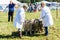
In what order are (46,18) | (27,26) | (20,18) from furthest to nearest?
(27,26) → (46,18) → (20,18)

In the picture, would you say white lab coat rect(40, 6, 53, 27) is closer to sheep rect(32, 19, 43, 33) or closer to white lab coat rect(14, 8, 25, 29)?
sheep rect(32, 19, 43, 33)

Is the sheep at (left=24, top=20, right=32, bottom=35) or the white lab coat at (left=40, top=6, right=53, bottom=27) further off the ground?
the white lab coat at (left=40, top=6, right=53, bottom=27)

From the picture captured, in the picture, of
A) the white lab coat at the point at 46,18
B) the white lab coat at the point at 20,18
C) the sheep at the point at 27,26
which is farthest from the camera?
the sheep at the point at 27,26

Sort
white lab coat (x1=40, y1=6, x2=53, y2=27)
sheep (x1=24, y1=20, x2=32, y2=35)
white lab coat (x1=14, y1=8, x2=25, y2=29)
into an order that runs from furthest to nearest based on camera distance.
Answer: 1. sheep (x1=24, y1=20, x2=32, y2=35)
2. white lab coat (x1=40, y1=6, x2=53, y2=27)
3. white lab coat (x1=14, y1=8, x2=25, y2=29)

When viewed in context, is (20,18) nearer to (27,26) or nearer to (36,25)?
(27,26)

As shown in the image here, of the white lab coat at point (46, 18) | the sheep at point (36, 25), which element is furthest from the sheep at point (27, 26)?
the white lab coat at point (46, 18)

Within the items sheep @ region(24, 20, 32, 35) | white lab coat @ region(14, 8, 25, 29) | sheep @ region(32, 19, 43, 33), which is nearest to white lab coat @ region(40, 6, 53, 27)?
sheep @ region(32, 19, 43, 33)

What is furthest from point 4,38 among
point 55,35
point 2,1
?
point 2,1

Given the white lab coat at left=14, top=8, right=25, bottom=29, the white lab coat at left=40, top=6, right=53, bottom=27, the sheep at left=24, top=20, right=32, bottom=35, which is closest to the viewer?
the white lab coat at left=14, top=8, right=25, bottom=29

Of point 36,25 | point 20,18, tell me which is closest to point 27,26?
point 36,25

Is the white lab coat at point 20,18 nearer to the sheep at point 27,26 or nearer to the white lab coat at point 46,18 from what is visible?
the sheep at point 27,26

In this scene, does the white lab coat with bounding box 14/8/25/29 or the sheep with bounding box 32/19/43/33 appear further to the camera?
the sheep with bounding box 32/19/43/33

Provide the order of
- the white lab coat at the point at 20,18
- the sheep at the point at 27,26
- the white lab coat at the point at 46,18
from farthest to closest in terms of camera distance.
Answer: the sheep at the point at 27,26
the white lab coat at the point at 46,18
the white lab coat at the point at 20,18

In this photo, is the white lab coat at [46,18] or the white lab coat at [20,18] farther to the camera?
the white lab coat at [46,18]
